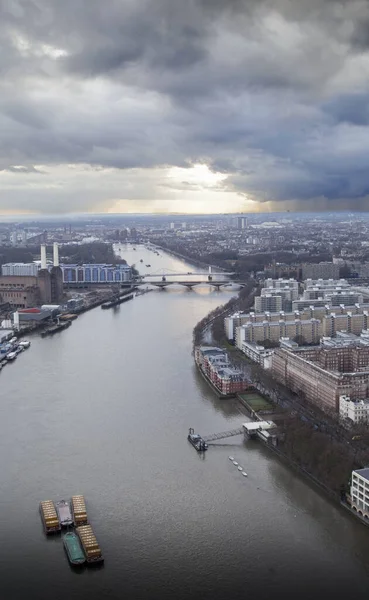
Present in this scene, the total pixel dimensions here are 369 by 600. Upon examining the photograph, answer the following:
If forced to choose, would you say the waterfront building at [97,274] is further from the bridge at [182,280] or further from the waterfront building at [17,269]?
the waterfront building at [17,269]

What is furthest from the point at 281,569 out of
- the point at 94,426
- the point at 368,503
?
the point at 94,426

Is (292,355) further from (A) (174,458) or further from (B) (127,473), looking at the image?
(B) (127,473)

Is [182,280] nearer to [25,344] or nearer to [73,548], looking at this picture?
[25,344]

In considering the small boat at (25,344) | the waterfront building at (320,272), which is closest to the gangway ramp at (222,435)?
the small boat at (25,344)

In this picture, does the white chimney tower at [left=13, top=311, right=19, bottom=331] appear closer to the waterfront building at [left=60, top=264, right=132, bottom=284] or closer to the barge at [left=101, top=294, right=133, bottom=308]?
the barge at [left=101, top=294, right=133, bottom=308]

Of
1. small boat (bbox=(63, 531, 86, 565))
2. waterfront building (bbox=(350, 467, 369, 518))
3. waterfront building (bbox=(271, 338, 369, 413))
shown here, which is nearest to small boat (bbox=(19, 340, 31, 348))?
waterfront building (bbox=(271, 338, 369, 413))

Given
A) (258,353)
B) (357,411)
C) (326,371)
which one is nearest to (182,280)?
(258,353)

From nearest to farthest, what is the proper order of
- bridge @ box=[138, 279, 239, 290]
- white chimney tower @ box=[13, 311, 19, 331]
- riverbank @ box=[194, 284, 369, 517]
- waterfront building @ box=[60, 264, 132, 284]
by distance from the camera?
riverbank @ box=[194, 284, 369, 517]
white chimney tower @ box=[13, 311, 19, 331]
bridge @ box=[138, 279, 239, 290]
waterfront building @ box=[60, 264, 132, 284]
